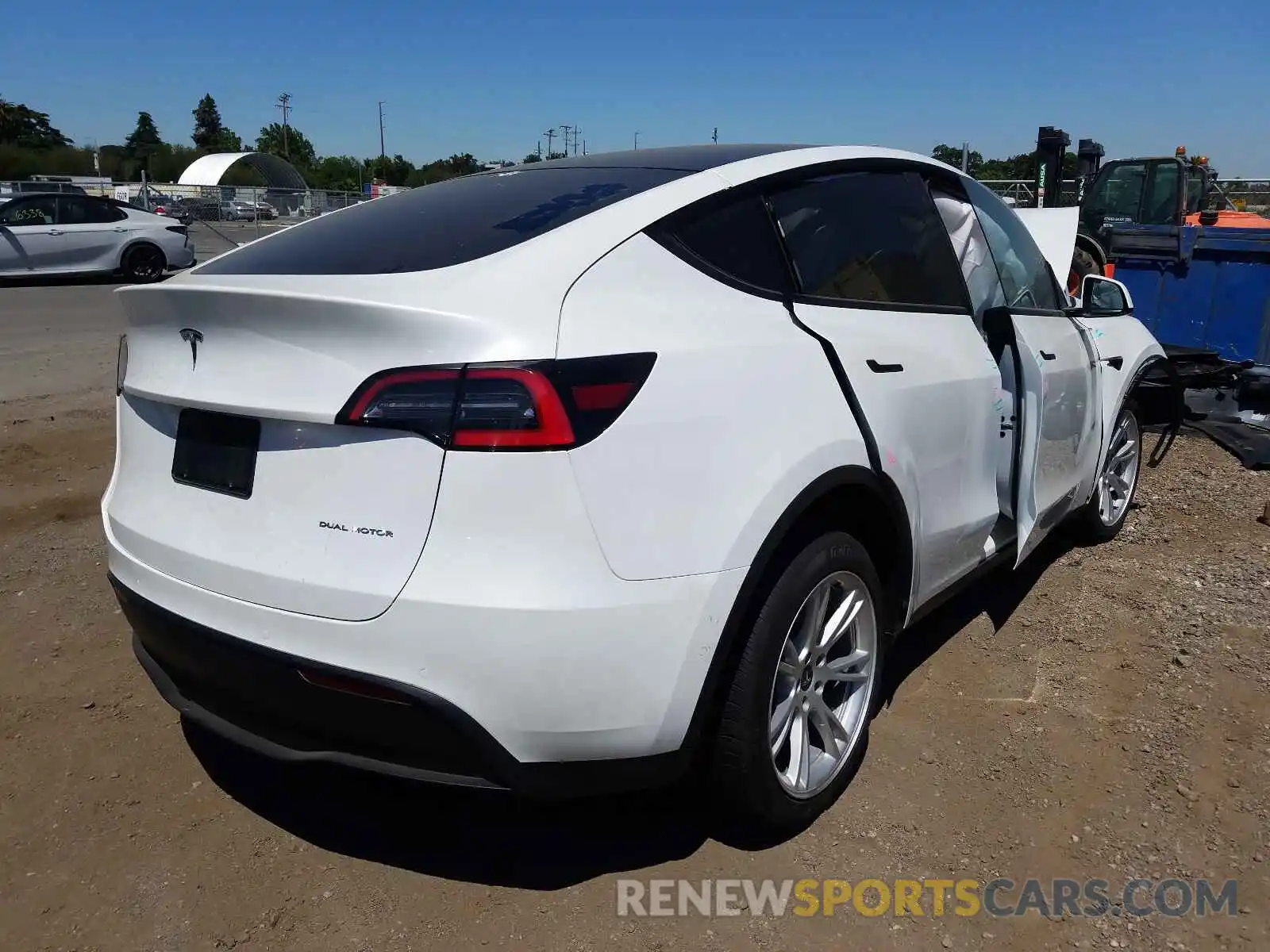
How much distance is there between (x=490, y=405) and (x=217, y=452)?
762 mm

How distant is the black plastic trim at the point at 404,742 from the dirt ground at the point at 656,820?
0.43 ft

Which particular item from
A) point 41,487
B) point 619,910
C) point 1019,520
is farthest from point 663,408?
point 41,487

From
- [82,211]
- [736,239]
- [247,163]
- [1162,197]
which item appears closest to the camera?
[736,239]

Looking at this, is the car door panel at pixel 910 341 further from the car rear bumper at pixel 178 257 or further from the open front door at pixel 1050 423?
the car rear bumper at pixel 178 257

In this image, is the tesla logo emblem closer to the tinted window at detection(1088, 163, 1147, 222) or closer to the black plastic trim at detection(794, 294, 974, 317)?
the black plastic trim at detection(794, 294, 974, 317)

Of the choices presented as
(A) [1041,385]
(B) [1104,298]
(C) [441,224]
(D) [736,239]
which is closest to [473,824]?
(C) [441,224]

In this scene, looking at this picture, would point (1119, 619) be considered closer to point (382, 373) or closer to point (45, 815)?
point (382, 373)

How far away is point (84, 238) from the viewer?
16.3 meters

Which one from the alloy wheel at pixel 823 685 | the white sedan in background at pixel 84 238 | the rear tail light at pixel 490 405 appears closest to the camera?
the rear tail light at pixel 490 405

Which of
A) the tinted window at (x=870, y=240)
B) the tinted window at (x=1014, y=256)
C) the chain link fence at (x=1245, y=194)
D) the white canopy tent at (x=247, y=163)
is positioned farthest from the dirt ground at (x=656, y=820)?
the white canopy tent at (x=247, y=163)

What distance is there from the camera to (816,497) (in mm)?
2434

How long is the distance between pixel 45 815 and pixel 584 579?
6.12ft

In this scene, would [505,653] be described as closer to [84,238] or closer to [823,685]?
[823,685]

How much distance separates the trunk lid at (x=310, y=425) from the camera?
2000 mm
